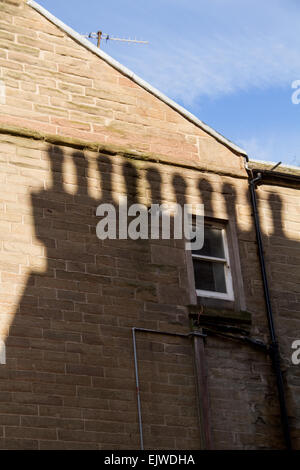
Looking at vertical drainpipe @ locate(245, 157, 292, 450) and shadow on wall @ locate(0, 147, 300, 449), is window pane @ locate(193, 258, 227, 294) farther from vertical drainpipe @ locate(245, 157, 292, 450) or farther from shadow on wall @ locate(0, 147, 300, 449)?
vertical drainpipe @ locate(245, 157, 292, 450)

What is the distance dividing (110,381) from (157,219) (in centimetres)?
319

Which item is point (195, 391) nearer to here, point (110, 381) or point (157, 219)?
point (110, 381)

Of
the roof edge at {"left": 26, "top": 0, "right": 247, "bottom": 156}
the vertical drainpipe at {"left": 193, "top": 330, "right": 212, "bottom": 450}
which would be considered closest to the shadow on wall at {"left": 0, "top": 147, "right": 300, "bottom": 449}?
the vertical drainpipe at {"left": 193, "top": 330, "right": 212, "bottom": 450}

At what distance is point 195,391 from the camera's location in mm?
15188

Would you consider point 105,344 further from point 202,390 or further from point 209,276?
point 209,276

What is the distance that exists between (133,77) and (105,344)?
5274mm

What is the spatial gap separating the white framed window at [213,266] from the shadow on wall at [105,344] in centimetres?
32

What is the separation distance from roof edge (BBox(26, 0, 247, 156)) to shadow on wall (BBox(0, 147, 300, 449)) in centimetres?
150

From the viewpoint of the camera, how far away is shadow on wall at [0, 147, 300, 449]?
14109 millimetres

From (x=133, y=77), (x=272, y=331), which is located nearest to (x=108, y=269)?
(x=272, y=331)

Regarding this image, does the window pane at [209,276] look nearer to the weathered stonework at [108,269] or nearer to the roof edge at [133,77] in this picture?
the weathered stonework at [108,269]

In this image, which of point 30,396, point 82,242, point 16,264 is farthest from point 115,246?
point 30,396

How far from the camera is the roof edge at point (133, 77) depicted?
1733 cm

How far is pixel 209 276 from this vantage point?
658 inches
